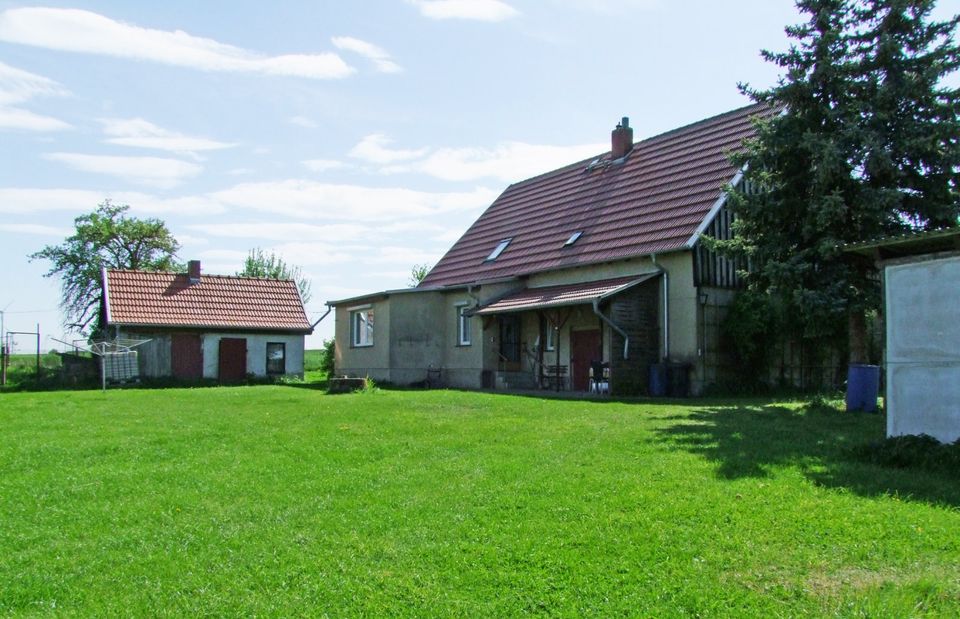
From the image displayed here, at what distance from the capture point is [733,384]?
2200 cm

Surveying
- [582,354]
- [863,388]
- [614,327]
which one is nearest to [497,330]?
[582,354]

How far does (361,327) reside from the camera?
102ft

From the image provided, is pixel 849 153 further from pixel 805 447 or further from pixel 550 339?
pixel 550 339

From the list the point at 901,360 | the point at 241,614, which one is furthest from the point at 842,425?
the point at 241,614

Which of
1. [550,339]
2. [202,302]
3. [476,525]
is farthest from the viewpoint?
[202,302]

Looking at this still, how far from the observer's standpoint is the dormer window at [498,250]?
2984 cm

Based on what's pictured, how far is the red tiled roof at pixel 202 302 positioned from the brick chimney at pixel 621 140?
48.3 feet

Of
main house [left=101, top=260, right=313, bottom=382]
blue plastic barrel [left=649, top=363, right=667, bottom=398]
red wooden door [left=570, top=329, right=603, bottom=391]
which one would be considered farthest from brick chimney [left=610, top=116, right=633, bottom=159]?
main house [left=101, top=260, right=313, bottom=382]

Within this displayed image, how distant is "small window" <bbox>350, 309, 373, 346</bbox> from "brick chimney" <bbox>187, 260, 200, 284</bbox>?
28.8 feet

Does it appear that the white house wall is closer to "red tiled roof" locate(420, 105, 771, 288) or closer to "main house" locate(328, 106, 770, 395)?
"main house" locate(328, 106, 770, 395)

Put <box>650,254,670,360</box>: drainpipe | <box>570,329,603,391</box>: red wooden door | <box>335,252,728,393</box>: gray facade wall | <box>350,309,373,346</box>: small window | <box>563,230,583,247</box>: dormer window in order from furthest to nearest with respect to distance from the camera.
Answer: <box>350,309,373,346</box>: small window → <box>563,230,583,247</box>: dormer window → <box>570,329,603,391</box>: red wooden door → <box>650,254,670,360</box>: drainpipe → <box>335,252,728,393</box>: gray facade wall

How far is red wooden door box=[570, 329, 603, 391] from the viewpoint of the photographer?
78.6 feet

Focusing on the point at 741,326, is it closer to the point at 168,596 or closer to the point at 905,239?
the point at 905,239

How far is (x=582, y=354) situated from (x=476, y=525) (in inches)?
685
